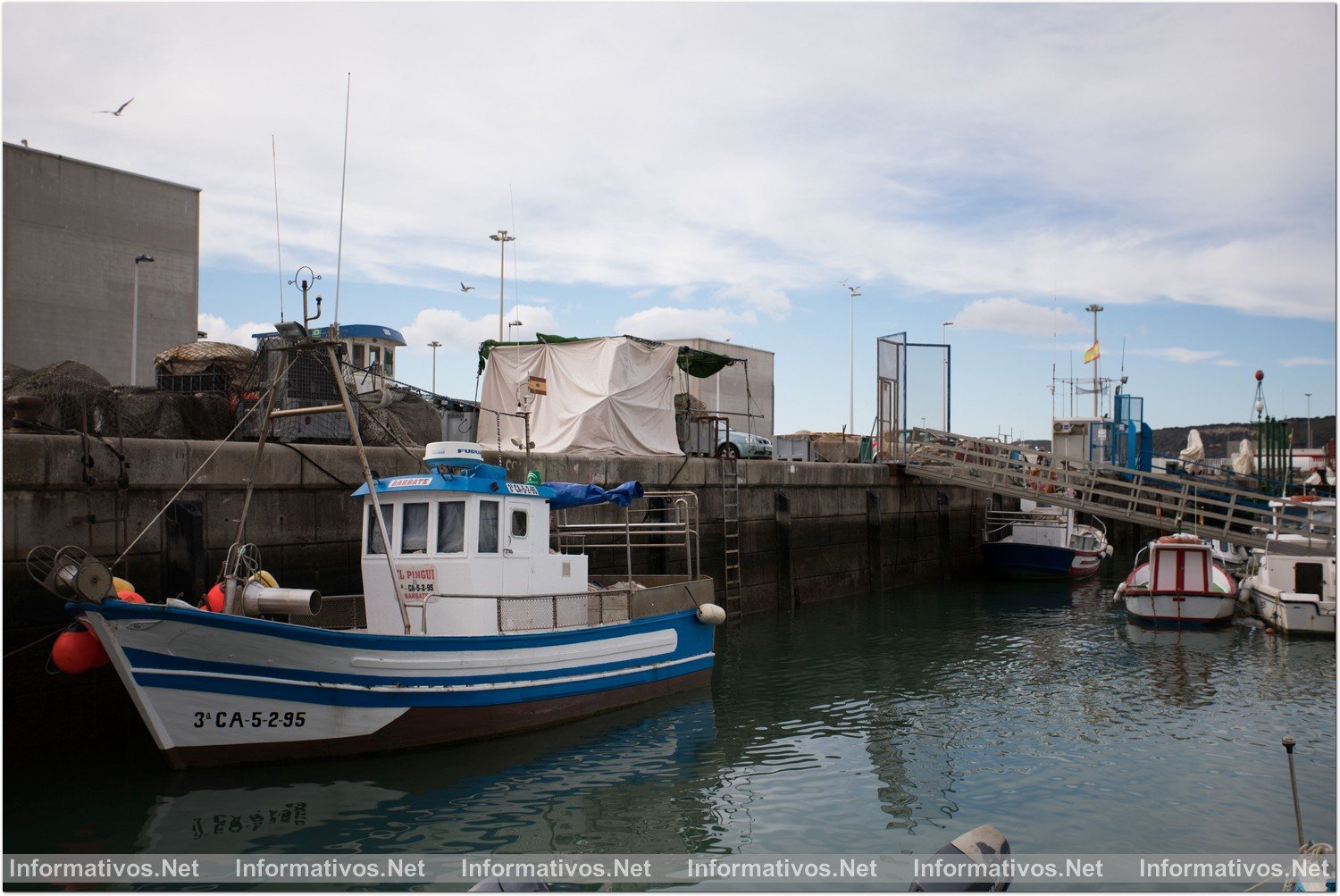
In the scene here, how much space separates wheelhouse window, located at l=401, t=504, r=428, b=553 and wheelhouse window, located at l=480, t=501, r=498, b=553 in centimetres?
69

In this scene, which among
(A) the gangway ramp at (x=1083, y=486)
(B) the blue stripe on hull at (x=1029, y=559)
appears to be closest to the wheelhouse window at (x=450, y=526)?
(A) the gangway ramp at (x=1083, y=486)

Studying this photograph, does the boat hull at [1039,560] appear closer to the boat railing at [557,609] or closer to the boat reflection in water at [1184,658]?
the boat reflection in water at [1184,658]

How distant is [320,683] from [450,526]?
2.53 metres

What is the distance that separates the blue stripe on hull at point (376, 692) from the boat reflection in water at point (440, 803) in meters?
0.57

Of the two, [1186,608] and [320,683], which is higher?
[320,683]

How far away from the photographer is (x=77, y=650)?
→ 9.72 m

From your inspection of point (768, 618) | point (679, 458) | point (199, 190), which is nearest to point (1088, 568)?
point (768, 618)

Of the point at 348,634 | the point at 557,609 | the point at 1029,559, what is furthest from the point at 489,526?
the point at 1029,559

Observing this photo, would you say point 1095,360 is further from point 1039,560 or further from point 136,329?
point 136,329

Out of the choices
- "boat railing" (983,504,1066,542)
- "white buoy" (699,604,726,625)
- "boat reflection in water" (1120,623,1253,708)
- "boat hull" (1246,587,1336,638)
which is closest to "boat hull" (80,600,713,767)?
"white buoy" (699,604,726,625)

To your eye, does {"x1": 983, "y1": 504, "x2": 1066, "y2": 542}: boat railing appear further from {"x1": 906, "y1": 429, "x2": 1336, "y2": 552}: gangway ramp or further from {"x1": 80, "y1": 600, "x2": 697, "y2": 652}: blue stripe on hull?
{"x1": 80, "y1": 600, "x2": 697, "y2": 652}: blue stripe on hull

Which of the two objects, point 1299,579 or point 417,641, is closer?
point 417,641

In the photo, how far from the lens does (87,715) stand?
1102 centimetres

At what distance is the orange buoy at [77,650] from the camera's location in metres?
9.70
